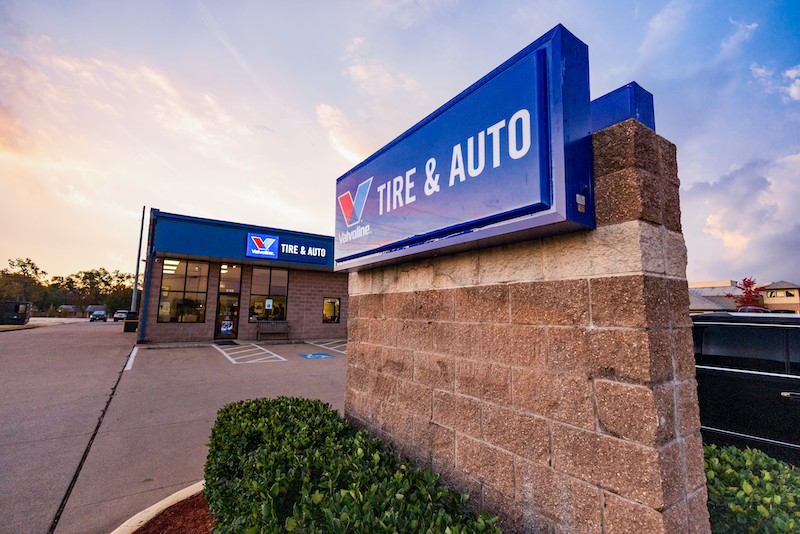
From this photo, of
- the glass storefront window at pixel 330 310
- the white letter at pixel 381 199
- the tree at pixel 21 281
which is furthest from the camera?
the tree at pixel 21 281

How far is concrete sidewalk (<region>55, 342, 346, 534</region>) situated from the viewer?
374 cm

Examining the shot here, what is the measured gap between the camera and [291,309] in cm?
2084

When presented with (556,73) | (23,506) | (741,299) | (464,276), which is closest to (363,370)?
(464,276)

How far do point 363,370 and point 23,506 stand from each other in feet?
11.8

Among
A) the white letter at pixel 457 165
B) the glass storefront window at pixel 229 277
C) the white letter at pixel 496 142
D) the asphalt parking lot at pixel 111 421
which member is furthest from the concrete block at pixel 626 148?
the glass storefront window at pixel 229 277

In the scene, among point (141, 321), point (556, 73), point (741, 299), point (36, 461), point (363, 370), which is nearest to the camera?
point (556, 73)

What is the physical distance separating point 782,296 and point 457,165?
2483 inches

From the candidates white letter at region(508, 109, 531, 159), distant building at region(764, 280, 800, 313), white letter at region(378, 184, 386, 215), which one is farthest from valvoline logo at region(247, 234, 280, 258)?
distant building at region(764, 280, 800, 313)

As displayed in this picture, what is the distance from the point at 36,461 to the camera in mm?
4555

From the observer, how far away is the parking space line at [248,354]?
519 inches

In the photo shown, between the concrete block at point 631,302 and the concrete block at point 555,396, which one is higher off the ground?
the concrete block at point 631,302

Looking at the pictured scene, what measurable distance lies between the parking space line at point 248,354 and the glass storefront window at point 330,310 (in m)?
5.13

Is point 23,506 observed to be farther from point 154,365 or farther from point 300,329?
point 300,329

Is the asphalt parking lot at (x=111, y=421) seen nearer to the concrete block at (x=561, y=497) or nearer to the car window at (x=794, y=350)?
the concrete block at (x=561, y=497)
